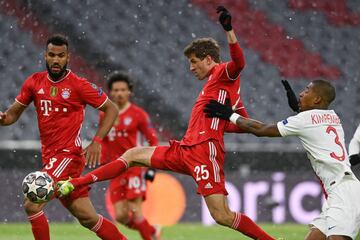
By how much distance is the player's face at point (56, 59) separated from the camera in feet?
23.4

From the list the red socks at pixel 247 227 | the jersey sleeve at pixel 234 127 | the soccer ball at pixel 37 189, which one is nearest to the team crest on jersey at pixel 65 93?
the soccer ball at pixel 37 189

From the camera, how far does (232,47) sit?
6672 millimetres

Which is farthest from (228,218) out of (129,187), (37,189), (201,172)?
(129,187)

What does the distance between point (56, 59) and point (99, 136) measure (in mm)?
713

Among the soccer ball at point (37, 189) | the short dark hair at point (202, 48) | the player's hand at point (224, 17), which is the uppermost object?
the player's hand at point (224, 17)

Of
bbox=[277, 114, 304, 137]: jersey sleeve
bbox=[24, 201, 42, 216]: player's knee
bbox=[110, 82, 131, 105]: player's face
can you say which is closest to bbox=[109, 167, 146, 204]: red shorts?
bbox=[110, 82, 131, 105]: player's face

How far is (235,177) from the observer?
12344 mm

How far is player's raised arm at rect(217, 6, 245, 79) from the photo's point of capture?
6543 millimetres

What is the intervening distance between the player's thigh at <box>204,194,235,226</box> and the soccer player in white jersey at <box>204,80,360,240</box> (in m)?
0.66

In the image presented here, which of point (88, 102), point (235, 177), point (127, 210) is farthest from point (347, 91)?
point (88, 102)

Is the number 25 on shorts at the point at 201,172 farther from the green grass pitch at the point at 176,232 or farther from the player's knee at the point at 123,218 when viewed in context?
the green grass pitch at the point at 176,232

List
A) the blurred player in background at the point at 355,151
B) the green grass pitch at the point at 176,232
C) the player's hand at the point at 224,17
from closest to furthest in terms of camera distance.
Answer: the player's hand at the point at 224,17, the blurred player in background at the point at 355,151, the green grass pitch at the point at 176,232

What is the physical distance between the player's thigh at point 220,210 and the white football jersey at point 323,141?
0.81 meters

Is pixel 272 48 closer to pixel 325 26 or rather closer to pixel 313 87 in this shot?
pixel 325 26
